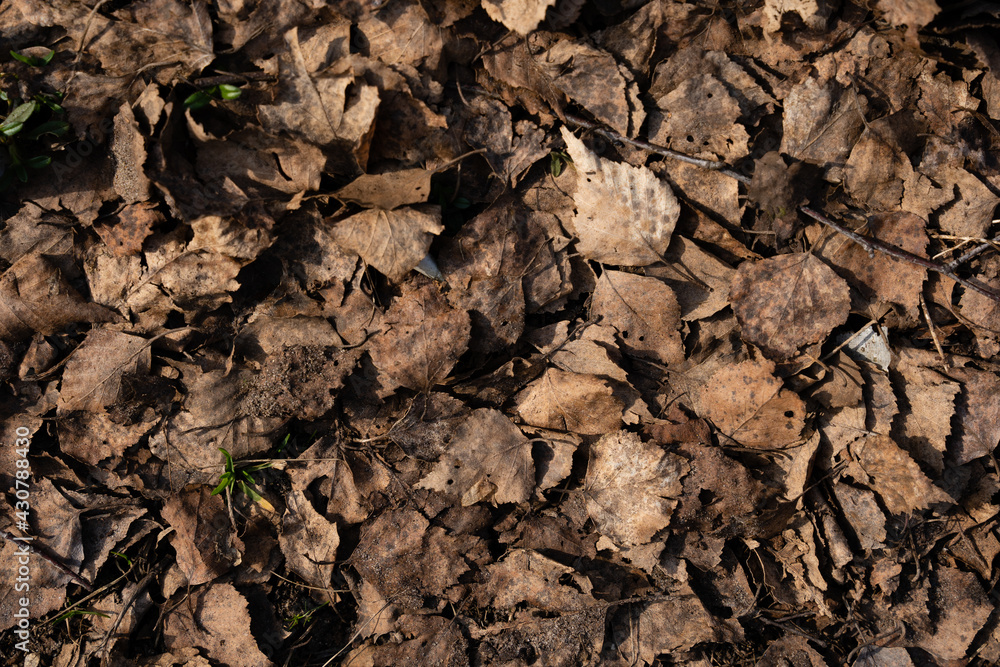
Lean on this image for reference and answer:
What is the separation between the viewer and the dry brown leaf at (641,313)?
8.89ft

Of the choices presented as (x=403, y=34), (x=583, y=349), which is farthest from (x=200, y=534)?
(x=403, y=34)

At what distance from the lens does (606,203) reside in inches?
106

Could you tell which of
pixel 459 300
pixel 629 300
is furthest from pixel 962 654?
pixel 459 300

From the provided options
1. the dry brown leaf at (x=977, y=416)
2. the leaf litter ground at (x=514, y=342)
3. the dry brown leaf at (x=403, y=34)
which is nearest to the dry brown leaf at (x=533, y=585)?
the leaf litter ground at (x=514, y=342)

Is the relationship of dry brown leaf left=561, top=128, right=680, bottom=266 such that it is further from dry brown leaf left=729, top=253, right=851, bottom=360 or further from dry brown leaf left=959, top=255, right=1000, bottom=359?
dry brown leaf left=959, top=255, right=1000, bottom=359

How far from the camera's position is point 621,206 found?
2.69 m

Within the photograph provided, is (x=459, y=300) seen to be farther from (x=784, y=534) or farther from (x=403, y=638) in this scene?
(x=784, y=534)

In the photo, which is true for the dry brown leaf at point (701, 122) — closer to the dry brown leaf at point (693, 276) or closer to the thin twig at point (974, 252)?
the dry brown leaf at point (693, 276)

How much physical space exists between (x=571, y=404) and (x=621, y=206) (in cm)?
99

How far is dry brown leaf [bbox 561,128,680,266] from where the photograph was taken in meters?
2.69

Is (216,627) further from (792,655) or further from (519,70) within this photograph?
(519,70)

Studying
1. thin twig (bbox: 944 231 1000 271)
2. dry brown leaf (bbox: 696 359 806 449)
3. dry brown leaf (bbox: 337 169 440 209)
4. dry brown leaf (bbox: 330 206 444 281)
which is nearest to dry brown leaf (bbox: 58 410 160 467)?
dry brown leaf (bbox: 330 206 444 281)

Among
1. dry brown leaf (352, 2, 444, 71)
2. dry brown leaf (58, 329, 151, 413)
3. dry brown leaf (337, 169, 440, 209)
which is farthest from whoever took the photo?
dry brown leaf (58, 329, 151, 413)
